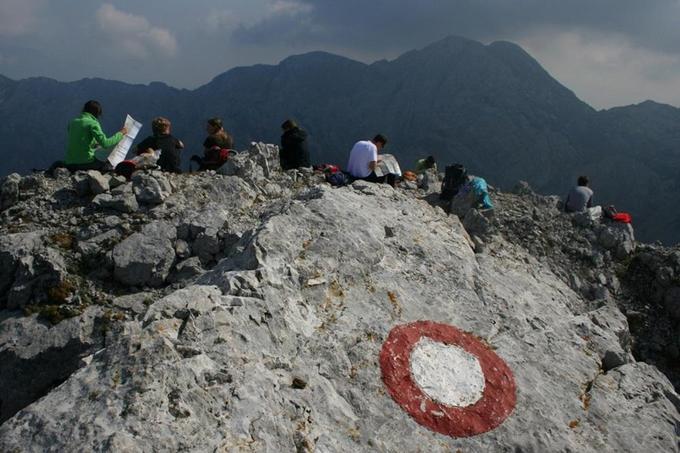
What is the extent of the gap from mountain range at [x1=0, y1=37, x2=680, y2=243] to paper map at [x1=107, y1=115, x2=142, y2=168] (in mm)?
124527

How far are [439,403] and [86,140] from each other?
13.4 m

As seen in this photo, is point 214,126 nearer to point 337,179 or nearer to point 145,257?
point 337,179

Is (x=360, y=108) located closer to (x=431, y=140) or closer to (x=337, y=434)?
(x=431, y=140)

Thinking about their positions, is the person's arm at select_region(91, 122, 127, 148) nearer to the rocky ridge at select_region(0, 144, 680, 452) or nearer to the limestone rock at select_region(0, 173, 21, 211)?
the rocky ridge at select_region(0, 144, 680, 452)

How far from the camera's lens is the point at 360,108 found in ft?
547

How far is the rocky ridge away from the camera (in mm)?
5750

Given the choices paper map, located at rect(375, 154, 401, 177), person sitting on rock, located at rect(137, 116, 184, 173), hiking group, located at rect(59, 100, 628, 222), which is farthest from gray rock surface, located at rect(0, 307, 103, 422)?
paper map, located at rect(375, 154, 401, 177)

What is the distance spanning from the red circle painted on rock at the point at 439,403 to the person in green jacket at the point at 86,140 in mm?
11821

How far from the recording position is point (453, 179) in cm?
1719

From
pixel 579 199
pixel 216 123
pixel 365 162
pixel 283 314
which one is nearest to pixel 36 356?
pixel 283 314

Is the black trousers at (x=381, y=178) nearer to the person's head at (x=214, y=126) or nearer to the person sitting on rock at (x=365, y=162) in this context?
the person sitting on rock at (x=365, y=162)

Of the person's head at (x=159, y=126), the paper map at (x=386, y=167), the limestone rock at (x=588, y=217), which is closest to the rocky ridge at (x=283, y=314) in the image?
→ the paper map at (x=386, y=167)

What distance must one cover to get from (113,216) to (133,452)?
968 centimetres

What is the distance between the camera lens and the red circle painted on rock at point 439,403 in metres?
7.27
